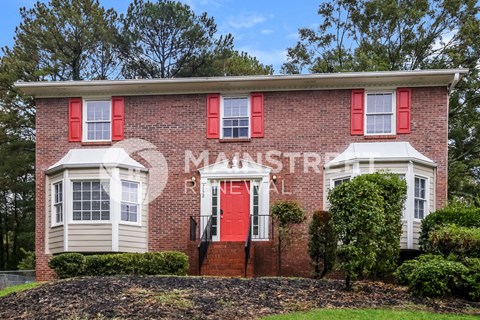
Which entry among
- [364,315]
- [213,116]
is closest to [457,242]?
[364,315]

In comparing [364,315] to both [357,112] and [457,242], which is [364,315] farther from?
[357,112]

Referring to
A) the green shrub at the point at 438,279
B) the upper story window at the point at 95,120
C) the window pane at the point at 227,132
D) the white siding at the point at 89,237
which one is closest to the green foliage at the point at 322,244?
the green shrub at the point at 438,279

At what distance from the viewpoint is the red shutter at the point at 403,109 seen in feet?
57.5

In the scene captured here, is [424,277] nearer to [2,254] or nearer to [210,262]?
[210,262]

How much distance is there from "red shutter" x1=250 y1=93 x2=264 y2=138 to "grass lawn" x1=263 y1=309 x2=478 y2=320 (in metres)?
8.43

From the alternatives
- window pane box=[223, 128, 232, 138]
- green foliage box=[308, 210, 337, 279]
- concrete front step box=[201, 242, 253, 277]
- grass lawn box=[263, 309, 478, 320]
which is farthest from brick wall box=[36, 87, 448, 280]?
grass lawn box=[263, 309, 478, 320]

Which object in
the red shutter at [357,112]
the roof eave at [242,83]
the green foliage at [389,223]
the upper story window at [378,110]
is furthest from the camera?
the red shutter at [357,112]

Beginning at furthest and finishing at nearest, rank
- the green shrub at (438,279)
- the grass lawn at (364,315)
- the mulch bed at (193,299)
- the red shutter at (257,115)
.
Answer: the red shutter at (257,115)
the green shrub at (438,279)
the mulch bed at (193,299)
the grass lawn at (364,315)

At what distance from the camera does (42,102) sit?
18656mm

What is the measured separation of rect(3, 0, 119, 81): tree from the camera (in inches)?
1164

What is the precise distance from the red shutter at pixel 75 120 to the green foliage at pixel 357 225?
913 centimetres

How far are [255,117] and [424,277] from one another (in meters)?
7.80

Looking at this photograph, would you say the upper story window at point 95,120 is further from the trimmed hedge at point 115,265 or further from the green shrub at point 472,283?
the green shrub at point 472,283

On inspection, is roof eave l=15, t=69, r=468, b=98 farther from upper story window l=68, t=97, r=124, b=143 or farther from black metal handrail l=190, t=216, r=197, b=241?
black metal handrail l=190, t=216, r=197, b=241
